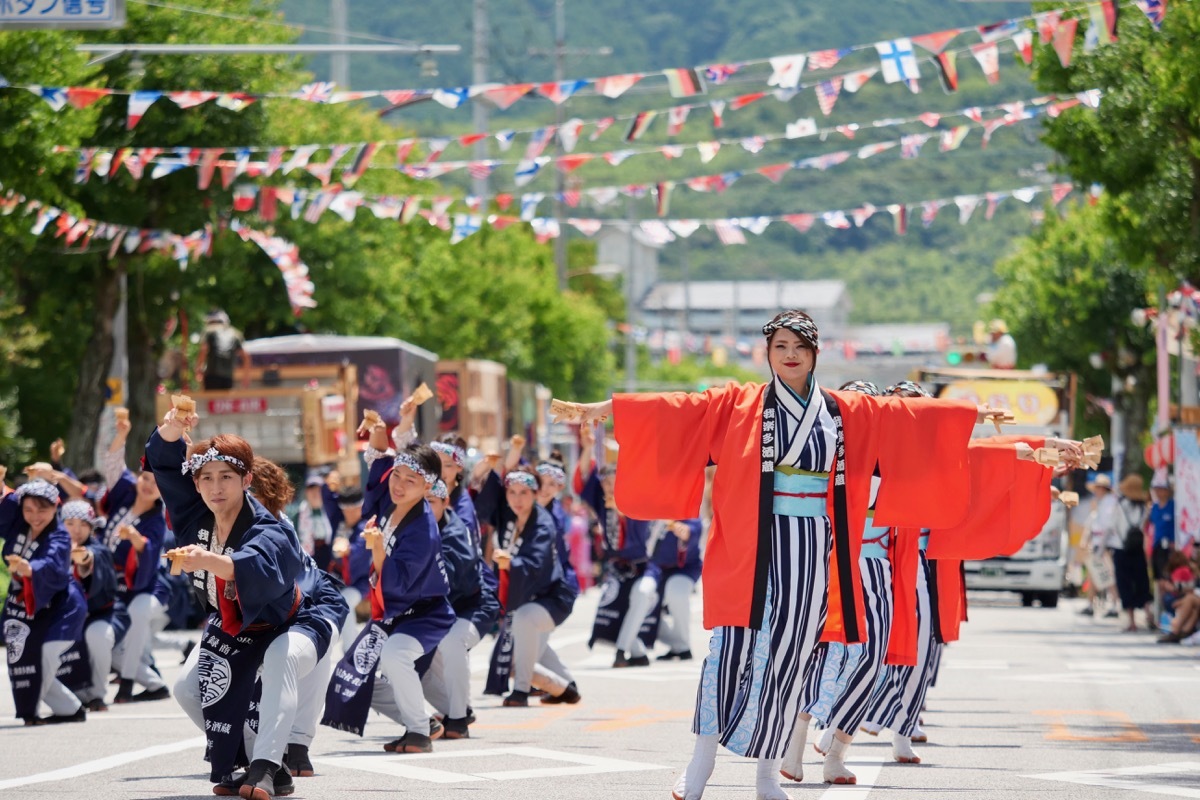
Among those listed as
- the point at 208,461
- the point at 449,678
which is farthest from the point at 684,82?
the point at 208,461

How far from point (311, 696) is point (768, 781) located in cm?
213

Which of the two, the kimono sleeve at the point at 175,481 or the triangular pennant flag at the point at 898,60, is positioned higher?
the triangular pennant flag at the point at 898,60

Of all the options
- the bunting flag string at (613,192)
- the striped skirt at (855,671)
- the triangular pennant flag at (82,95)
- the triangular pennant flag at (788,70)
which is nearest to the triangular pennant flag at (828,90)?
the bunting flag string at (613,192)

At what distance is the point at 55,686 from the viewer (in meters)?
12.5

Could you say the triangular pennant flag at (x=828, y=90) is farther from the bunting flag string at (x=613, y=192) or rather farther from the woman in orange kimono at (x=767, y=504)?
the woman in orange kimono at (x=767, y=504)

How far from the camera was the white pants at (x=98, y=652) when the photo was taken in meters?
13.1

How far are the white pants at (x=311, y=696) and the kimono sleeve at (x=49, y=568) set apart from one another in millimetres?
3758

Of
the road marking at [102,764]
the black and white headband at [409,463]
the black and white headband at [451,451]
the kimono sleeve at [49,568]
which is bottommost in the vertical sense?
the road marking at [102,764]

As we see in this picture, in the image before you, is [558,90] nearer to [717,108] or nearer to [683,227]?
[717,108]

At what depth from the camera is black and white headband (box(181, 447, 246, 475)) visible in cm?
799

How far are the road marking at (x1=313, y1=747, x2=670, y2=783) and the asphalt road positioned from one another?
12mm

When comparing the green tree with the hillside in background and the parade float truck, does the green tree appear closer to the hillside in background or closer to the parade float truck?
the parade float truck

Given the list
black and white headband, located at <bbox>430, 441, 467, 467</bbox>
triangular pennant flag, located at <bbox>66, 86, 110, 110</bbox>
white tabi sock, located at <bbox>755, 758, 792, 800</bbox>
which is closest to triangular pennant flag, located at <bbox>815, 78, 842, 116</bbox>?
triangular pennant flag, located at <bbox>66, 86, 110, 110</bbox>

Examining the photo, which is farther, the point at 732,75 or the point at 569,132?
the point at 569,132
